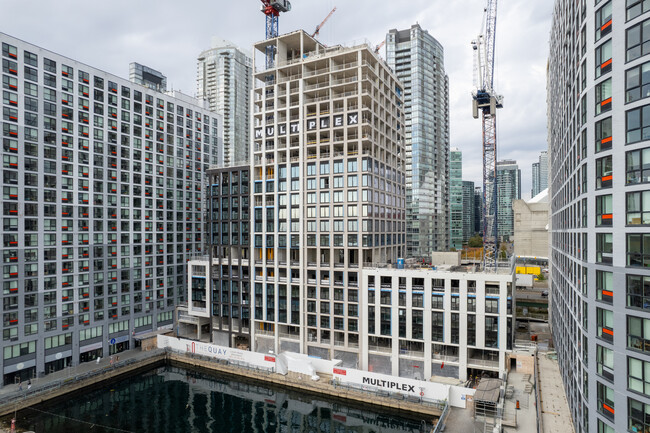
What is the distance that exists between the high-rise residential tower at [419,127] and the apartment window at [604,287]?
119 metres

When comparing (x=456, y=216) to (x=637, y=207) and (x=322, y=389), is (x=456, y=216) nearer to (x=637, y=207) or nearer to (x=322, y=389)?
(x=322, y=389)

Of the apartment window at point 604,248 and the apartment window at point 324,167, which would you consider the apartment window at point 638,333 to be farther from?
the apartment window at point 324,167

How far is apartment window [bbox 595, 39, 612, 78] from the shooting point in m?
30.5

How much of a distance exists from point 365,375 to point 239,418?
69.7 feet

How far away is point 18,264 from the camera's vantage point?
227 ft

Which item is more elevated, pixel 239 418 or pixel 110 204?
pixel 110 204

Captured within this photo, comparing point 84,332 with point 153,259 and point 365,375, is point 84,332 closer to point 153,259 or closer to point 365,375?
point 153,259

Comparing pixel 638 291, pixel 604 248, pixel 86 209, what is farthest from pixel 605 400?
pixel 86 209

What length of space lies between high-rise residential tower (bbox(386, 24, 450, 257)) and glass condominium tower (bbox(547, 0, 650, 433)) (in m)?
115

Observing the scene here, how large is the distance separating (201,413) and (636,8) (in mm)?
72531

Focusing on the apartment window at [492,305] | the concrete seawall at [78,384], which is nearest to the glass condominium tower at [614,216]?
the apartment window at [492,305]

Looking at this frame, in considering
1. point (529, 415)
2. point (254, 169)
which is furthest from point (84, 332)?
point (529, 415)

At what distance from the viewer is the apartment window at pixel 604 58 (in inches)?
1202

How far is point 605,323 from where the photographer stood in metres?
30.3
